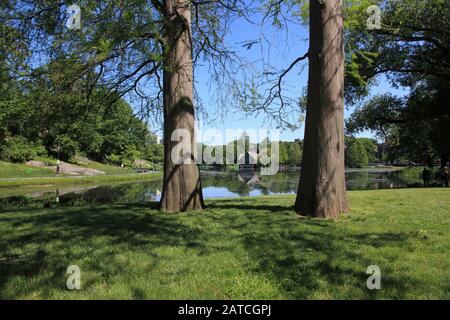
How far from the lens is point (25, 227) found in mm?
7824

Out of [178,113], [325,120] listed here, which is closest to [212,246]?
Result: [325,120]

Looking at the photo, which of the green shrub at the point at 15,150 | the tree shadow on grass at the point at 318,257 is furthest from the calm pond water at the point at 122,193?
the green shrub at the point at 15,150

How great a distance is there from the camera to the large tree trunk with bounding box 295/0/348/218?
8.44 meters

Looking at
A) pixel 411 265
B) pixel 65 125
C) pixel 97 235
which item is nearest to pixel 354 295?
pixel 411 265

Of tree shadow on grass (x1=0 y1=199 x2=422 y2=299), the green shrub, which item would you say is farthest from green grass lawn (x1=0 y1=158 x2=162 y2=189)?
tree shadow on grass (x1=0 y1=199 x2=422 y2=299)

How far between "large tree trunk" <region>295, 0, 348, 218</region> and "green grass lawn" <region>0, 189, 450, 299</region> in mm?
591

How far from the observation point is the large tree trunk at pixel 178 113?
32.9ft

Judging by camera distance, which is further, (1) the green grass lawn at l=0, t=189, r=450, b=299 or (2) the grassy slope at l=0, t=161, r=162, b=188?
(2) the grassy slope at l=0, t=161, r=162, b=188

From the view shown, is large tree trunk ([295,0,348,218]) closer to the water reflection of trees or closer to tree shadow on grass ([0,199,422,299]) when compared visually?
tree shadow on grass ([0,199,422,299])

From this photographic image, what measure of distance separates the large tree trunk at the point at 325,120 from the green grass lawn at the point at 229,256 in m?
0.59

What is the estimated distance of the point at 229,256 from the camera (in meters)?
5.39

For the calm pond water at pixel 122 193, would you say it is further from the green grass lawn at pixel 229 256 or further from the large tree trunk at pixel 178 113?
the green grass lawn at pixel 229 256

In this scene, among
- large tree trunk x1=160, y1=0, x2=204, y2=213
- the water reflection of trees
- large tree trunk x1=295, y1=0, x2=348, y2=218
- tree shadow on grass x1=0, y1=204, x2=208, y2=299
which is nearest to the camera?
tree shadow on grass x1=0, y1=204, x2=208, y2=299

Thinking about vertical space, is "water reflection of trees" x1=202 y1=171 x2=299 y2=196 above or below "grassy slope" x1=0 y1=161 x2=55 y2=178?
below
